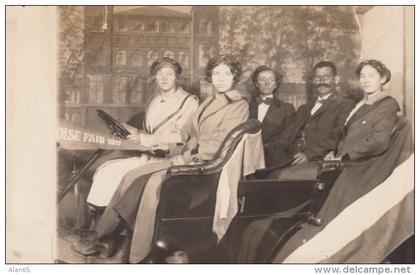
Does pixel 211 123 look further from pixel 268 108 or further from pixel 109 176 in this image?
pixel 109 176

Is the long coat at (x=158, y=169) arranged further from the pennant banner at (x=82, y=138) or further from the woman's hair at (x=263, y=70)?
the pennant banner at (x=82, y=138)

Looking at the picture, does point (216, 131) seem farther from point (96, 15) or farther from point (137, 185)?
point (96, 15)

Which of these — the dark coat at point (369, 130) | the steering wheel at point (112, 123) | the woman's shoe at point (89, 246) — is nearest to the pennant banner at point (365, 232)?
the dark coat at point (369, 130)

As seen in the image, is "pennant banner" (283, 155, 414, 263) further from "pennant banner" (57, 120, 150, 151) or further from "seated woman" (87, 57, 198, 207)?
"pennant banner" (57, 120, 150, 151)

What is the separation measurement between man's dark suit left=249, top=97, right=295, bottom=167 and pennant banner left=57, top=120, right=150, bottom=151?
1282 mm

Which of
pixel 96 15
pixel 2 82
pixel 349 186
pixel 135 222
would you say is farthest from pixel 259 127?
Answer: pixel 2 82

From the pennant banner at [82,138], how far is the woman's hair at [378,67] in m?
2.33

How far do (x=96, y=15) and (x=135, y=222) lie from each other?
76.6 inches

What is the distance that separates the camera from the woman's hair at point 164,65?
4582 mm

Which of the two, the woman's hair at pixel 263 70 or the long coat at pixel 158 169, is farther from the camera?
the woman's hair at pixel 263 70

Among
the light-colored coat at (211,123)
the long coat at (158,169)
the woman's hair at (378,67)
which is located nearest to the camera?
the long coat at (158,169)

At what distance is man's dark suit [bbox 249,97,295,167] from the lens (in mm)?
4543

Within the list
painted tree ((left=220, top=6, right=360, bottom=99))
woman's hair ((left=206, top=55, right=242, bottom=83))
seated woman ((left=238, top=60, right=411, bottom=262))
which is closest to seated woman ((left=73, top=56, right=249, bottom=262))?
woman's hair ((left=206, top=55, right=242, bottom=83))

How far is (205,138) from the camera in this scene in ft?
14.9
